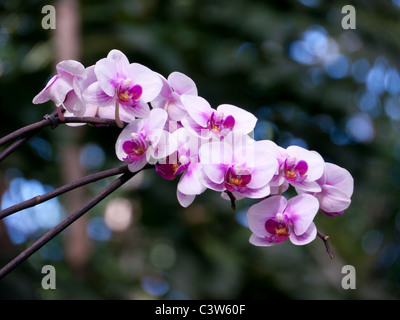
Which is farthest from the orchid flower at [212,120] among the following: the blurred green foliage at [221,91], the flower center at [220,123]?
the blurred green foliage at [221,91]

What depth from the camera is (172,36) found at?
1.52 m

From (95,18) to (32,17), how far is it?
0.80 ft

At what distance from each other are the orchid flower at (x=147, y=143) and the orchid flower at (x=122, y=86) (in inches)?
0.5

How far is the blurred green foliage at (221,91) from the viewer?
4.50 ft

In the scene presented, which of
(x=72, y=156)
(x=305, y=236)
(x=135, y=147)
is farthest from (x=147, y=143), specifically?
(x=72, y=156)

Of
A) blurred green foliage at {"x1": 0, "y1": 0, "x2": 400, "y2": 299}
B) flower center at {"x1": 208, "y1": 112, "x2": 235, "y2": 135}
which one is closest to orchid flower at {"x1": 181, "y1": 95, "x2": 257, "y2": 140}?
flower center at {"x1": 208, "y1": 112, "x2": 235, "y2": 135}

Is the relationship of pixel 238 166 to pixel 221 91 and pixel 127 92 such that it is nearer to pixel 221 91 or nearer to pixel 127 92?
pixel 127 92

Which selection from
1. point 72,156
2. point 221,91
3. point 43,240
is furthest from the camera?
point 221,91

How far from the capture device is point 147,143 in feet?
0.96

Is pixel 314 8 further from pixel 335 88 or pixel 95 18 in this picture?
pixel 95 18

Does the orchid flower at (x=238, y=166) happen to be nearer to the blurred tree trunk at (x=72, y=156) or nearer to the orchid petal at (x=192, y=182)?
the orchid petal at (x=192, y=182)

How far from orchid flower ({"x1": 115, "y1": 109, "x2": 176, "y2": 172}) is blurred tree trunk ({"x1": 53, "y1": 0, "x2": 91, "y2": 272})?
1.01 m

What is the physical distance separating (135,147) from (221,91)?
4.26 feet
